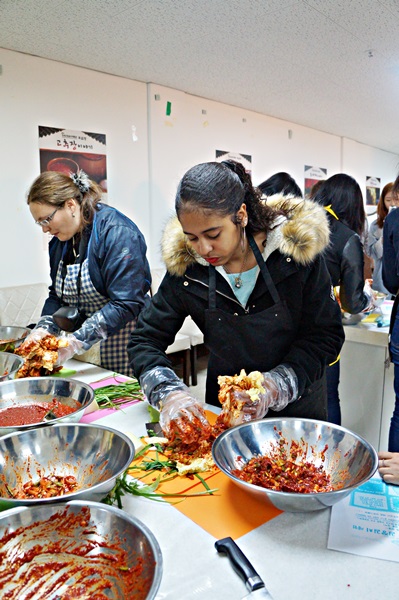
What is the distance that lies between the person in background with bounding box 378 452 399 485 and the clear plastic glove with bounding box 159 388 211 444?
0.52 m

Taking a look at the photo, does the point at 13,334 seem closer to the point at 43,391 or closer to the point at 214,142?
the point at 43,391

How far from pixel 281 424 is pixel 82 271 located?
4.84ft

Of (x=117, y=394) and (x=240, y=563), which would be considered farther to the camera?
(x=117, y=394)

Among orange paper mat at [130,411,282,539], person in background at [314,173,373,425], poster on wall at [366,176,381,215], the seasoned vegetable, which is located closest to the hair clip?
the seasoned vegetable

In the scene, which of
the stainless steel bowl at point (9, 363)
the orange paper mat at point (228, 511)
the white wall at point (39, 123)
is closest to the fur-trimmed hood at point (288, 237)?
the orange paper mat at point (228, 511)

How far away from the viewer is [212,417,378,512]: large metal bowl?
1205mm

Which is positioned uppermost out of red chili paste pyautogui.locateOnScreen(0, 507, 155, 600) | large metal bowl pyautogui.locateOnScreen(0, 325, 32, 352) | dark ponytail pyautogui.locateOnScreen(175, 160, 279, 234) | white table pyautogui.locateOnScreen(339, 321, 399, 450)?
dark ponytail pyautogui.locateOnScreen(175, 160, 279, 234)

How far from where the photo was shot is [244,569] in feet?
3.11

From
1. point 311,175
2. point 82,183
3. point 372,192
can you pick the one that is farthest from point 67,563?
point 372,192

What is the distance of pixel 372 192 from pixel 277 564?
404 inches

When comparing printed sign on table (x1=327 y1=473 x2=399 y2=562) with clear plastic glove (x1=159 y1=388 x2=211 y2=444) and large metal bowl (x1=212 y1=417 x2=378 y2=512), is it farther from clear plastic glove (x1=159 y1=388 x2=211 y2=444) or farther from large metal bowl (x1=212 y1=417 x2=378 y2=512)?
clear plastic glove (x1=159 y1=388 x2=211 y2=444)

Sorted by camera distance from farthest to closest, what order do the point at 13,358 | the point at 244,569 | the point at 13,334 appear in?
1. the point at 13,334
2. the point at 13,358
3. the point at 244,569

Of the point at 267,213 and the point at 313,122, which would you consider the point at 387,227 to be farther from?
the point at 313,122

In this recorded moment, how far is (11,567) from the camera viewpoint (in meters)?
1.00
